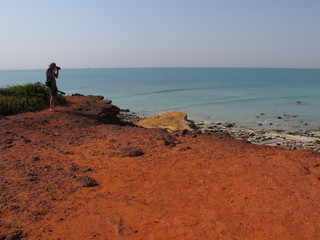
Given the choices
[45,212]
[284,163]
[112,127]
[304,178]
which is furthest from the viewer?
[112,127]

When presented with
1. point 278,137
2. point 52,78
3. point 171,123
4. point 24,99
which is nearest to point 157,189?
point 52,78

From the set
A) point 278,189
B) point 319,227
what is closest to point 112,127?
point 278,189

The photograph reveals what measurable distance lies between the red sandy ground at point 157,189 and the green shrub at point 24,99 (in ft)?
14.0

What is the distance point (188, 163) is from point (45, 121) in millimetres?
6407

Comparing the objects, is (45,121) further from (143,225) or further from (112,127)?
(143,225)

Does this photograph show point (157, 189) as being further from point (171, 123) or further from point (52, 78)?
point (171, 123)

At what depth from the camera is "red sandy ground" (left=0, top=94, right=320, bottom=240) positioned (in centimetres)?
411

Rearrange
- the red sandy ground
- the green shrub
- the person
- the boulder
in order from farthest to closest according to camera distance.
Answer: the boulder < the green shrub < the person < the red sandy ground

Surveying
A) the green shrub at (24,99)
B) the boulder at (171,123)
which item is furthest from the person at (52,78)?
the boulder at (171,123)

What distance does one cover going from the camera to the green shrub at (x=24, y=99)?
40.4ft

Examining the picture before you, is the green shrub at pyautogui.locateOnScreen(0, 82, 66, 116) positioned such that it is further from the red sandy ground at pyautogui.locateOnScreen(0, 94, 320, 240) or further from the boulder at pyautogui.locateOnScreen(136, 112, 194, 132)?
the boulder at pyautogui.locateOnScreen(136, 112, 194, 132)

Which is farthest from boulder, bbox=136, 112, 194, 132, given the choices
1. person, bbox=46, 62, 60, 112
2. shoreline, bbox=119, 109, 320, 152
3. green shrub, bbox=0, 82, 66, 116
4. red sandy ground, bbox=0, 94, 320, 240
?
red sandy ground, bbox=0, 94, 320, 240

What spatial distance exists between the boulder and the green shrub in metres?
4.98

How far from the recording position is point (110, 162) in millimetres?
6797
